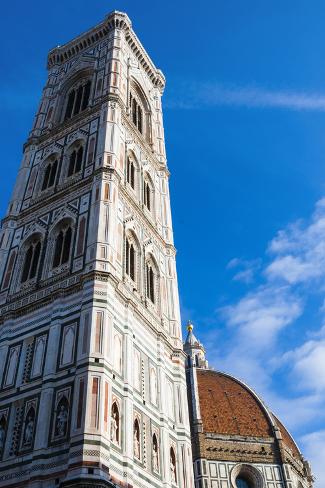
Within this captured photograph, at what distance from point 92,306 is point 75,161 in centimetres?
852

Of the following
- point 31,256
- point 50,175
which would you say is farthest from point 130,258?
point 50,175

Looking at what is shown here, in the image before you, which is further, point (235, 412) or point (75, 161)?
point (235, 412)

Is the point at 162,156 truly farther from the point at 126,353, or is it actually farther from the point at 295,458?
the point at 295,458

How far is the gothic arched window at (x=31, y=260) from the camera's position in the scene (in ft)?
62.2

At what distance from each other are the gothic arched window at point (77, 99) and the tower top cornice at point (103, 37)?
370 centimetres

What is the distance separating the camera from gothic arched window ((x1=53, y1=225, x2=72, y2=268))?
60.2 ft

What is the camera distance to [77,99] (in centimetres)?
2662

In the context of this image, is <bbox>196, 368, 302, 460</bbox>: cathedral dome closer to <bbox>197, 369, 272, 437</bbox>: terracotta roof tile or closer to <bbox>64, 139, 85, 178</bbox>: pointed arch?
<bbox>197, 369, 272, 437</bbox>: terracotta roof tile

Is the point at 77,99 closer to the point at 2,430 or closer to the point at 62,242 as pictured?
the point at 62,242

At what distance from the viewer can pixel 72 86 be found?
28031mm

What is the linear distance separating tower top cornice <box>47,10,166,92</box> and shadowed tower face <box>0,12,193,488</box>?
303 cm

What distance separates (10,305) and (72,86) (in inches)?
547

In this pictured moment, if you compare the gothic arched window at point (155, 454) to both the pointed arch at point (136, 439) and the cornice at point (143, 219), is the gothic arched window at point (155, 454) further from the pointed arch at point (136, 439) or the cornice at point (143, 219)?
the cornice at point (143, 219)

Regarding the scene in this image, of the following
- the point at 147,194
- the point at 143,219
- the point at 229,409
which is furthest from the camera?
the point at 229,409
